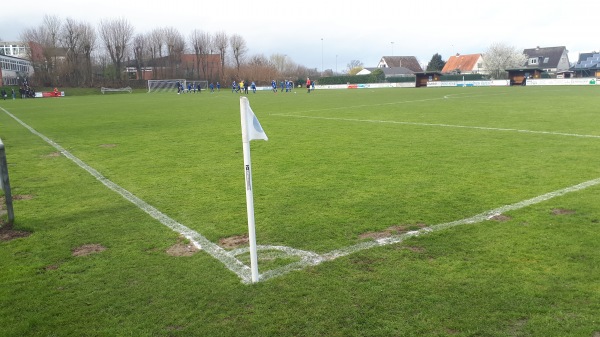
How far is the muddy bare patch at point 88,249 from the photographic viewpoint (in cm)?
496

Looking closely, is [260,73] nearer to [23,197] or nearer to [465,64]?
[465,64]

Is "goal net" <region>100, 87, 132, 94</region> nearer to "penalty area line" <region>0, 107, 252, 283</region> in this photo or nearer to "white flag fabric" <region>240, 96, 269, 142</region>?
"penalty area line" <region>0, 107, 252, 283</region>

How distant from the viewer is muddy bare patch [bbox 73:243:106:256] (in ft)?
16.3

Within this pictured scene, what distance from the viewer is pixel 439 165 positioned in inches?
353

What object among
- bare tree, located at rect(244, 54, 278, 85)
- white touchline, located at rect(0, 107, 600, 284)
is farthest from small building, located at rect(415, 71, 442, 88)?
white touchline, located at rect(0, 107, 600, 284)

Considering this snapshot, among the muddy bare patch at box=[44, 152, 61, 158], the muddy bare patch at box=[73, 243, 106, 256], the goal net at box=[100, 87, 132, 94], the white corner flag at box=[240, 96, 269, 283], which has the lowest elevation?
the muddy bare patch at box=[73, 243, 106, 256]

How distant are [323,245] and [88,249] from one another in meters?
2.66

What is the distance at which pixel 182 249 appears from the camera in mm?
5000

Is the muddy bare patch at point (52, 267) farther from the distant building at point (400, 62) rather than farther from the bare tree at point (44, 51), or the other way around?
the distant building at point (400, 62)

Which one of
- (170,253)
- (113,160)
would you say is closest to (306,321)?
(170,253)

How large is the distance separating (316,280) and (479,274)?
150cm

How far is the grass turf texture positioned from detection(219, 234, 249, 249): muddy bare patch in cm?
26

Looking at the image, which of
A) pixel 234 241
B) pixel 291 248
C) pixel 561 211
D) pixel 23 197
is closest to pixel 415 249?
pixel 291 248

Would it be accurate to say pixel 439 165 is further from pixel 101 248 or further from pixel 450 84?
pixel 450 84
